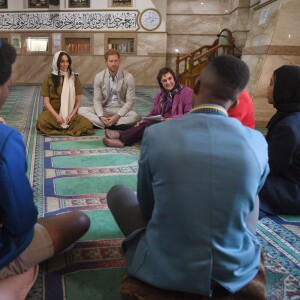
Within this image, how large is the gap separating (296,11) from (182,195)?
14.8 feet

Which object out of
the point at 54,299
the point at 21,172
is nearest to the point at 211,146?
the point at 21,172

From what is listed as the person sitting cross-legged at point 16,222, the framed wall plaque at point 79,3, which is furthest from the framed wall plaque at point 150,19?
the person sitting cross-legged at point 16,222

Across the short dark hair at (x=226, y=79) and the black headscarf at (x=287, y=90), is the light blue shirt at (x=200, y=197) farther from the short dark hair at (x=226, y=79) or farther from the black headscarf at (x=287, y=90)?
the black headscarf at (x=287, y=90)

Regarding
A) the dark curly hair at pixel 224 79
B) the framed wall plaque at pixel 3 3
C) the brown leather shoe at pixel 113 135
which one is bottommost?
the brown leather shoe at pixel 113 135

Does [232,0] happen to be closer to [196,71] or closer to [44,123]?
[196,71]

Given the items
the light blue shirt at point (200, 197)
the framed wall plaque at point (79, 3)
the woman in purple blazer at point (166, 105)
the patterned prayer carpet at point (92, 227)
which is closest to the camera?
the light blue shirt at point (200, 197)

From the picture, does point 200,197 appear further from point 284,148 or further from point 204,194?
point 284,148

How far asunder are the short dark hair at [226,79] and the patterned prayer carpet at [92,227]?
84 cm

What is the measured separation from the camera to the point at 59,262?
1654 mm

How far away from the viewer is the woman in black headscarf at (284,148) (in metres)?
2.04

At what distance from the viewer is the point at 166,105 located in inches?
148

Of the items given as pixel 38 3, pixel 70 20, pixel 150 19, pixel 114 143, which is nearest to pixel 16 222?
pixel 114 143

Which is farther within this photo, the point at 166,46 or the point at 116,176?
the point at 166,46

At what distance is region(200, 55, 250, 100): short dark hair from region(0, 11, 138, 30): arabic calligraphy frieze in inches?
385
